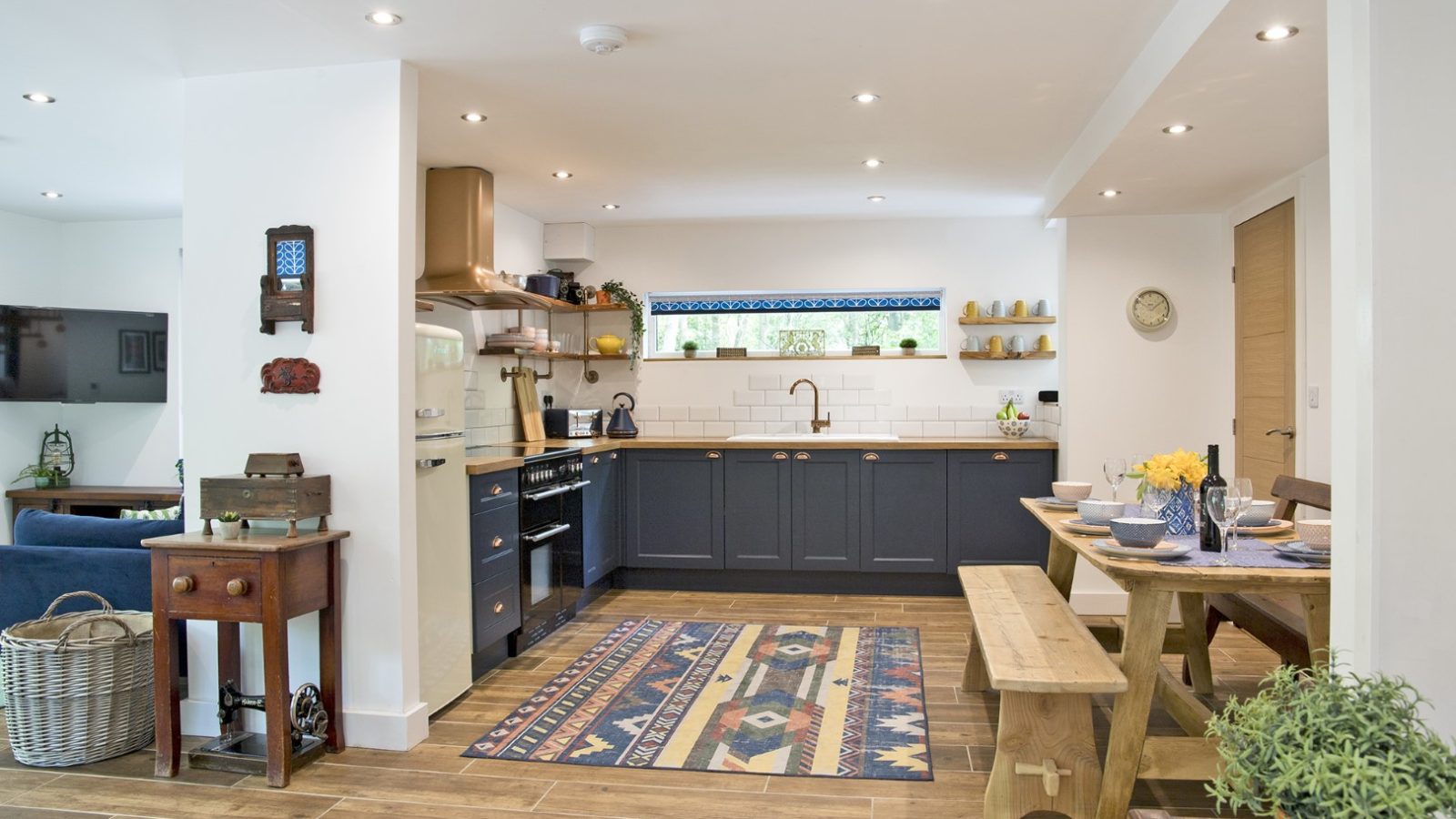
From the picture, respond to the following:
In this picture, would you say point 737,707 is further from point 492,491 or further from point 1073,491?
point 1073,491

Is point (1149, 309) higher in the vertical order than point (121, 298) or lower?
lower

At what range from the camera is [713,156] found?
15.8ft

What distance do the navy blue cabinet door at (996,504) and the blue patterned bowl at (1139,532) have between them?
9.66 feet

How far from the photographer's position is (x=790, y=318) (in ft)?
22.1

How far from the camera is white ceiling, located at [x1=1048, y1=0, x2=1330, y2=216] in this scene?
9.14ft

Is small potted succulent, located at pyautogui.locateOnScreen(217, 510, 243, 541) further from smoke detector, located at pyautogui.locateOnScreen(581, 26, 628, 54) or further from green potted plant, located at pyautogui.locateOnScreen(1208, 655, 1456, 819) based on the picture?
green potted plant, located at pyautogui.locateOnScreen(1208, 655, 1456, 819)

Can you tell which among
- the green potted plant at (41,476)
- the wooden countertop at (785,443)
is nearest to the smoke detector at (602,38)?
the wooden countertop at (785,443)

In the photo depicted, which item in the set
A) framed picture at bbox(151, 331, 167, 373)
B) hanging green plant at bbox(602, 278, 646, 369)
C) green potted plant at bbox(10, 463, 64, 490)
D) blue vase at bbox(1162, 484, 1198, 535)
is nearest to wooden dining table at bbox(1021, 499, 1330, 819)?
blue vase at bbox(1162, 484, 1198, 535)

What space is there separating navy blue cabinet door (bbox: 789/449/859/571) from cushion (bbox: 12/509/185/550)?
3.36m

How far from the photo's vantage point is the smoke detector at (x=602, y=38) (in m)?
3.13

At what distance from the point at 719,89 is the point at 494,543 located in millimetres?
2159

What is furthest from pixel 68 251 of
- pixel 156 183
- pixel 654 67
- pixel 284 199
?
pixel 654 67

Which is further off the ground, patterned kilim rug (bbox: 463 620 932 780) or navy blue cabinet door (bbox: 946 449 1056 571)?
Result: navy blue cabinet door (bbox: 946 449 1056 571)

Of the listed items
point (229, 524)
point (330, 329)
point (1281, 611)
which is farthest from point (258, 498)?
point (1281, 611)
